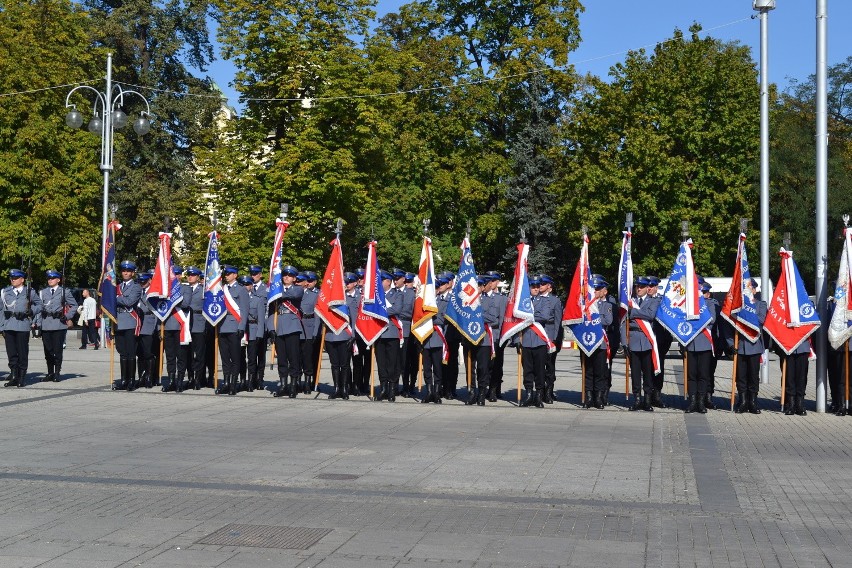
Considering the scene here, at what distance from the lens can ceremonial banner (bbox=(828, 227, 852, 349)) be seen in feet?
53.0

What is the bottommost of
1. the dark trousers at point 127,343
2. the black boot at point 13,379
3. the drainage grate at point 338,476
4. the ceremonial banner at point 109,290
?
the drainage grate at point 338,476

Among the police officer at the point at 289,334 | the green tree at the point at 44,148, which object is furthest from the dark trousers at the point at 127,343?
the green tree at the point at 44,148

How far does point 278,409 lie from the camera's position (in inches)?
642

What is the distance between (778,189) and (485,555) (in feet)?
137

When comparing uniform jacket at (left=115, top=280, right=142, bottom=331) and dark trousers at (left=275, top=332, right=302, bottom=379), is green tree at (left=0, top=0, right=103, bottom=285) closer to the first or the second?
uniform jacket at (left=115, top=280, right=142, bottom=331)

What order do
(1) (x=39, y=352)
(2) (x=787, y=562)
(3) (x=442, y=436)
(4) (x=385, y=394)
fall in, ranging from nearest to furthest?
1. (2) (x=787, y=562)
2. (3) (x=442, y=436)
3. (4) (x=385, y=394)
4. (1) (x=39, y=352)

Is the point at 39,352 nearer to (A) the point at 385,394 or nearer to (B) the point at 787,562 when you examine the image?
(A) the point at 385,394

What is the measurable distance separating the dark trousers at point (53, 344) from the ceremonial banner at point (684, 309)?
10.4 meters

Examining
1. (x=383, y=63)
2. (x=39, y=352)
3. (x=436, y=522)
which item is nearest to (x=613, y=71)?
(x=383, y=63)

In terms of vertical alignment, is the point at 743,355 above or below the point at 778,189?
below

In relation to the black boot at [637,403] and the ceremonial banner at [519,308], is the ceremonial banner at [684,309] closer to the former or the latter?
the black boot at [637,403]

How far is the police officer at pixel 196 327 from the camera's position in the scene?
18844 mm

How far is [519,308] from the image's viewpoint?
17.1 metres

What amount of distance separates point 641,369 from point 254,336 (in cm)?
635
